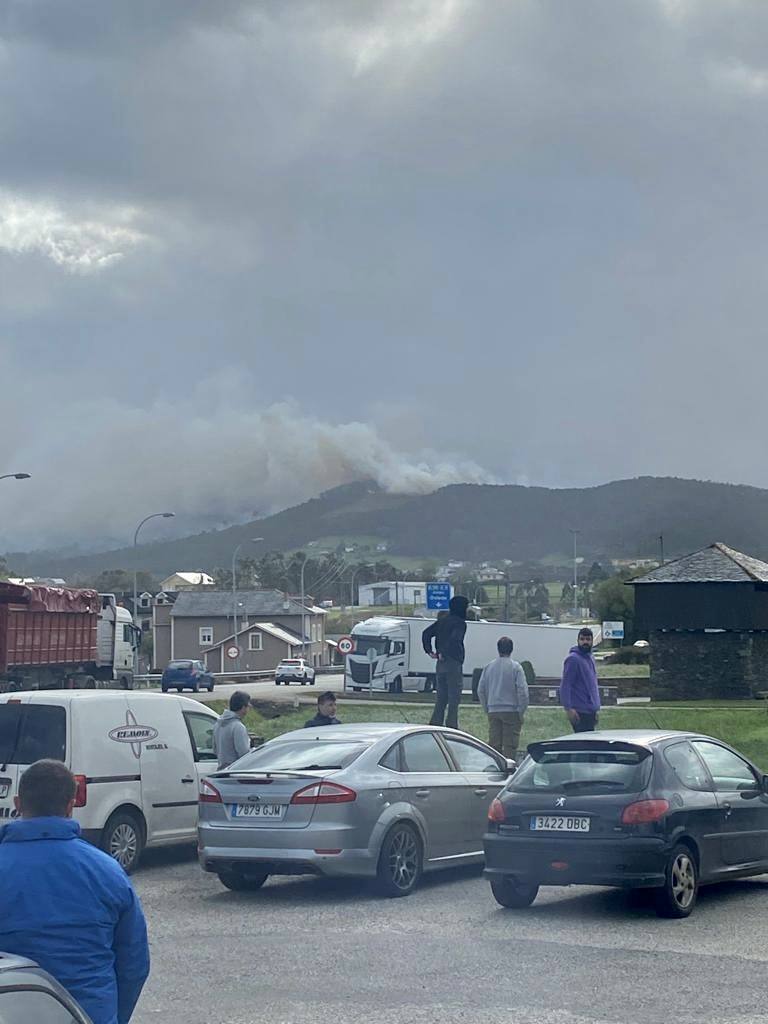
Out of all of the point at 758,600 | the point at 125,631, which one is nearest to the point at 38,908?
the point at 125,631

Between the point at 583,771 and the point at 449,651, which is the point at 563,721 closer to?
the point at 449,651

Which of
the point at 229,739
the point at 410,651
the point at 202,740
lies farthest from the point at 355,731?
the point at 410,651

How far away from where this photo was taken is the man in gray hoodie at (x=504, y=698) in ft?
63.4

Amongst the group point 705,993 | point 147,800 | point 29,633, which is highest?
point 29,633

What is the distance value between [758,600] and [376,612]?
122882mm

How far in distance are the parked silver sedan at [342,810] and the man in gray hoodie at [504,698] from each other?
17.7 feet

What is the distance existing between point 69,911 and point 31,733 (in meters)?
9.09

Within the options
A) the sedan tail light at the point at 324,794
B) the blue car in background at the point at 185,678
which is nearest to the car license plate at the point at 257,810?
the sedan tail light at the point at 324,794

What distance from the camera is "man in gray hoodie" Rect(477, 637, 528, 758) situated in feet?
63.4

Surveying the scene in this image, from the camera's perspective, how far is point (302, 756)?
13.2 m

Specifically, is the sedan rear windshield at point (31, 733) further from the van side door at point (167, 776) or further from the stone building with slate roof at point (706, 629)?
the stone building with slate roof at point (706, 629)

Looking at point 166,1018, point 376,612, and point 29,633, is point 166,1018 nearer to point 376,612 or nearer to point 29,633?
point 29,633

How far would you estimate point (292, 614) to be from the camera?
143m

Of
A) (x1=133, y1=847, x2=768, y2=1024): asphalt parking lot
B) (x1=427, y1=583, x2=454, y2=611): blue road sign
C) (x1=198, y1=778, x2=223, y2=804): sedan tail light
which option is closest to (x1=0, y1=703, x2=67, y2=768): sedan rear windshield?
(x1=198, y1=778, x2=223, y2=804): sedan tail light
